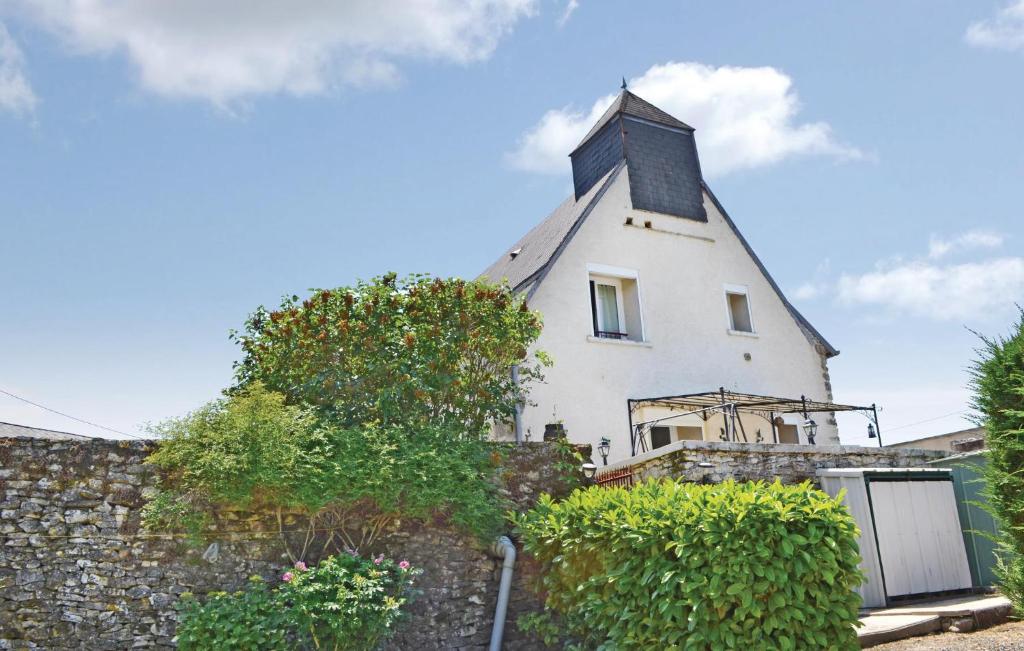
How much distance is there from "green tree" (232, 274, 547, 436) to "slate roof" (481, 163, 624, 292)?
12.8 feet

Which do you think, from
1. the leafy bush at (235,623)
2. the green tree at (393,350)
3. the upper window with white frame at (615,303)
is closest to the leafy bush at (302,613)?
the leafy bush at (235,623)

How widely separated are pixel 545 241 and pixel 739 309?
452 cm

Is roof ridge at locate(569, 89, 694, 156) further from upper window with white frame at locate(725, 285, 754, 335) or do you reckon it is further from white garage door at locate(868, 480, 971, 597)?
white garage door at locate(868, 480, 971, 597)

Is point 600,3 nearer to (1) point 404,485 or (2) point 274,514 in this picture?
(1) point 404,485

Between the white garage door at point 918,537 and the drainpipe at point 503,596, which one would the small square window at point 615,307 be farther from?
the drainpipe at point 503,596

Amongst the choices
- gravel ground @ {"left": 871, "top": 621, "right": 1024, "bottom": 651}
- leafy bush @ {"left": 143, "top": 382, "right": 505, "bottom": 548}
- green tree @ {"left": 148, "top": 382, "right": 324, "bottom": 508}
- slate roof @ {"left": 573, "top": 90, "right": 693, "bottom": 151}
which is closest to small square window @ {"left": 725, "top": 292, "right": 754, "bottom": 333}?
slate roof @ {"left": 573, "top": 90, "right": 693, "bottom": 151}

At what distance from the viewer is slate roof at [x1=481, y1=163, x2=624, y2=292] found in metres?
12.8

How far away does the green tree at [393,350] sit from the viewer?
26.7 ft

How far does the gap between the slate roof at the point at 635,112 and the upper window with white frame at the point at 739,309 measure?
377 centimetres

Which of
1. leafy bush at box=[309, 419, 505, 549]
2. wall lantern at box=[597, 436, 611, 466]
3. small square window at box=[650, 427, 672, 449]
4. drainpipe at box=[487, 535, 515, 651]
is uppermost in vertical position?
small square window at box=[650, 427, 672, 449]

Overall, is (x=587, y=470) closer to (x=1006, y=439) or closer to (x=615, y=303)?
(x=1006, y=439)

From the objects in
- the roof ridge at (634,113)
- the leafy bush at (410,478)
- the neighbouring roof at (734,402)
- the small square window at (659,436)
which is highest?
the roof ridge at (634,113)

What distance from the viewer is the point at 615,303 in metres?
13.8

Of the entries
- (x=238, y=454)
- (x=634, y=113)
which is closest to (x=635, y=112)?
Answer: (x=634, y=113)
